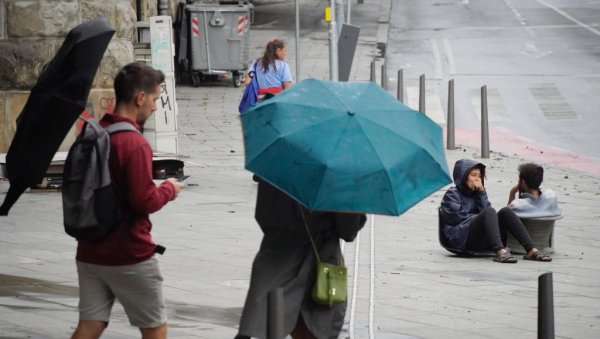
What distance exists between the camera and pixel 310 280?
6.42m

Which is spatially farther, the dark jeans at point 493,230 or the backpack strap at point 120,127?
the dark jeans at point 493,230

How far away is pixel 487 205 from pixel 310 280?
17.6ft

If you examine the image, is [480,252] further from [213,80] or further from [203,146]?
[213,80]

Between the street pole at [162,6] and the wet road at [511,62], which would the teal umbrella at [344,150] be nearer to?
the wet road at [511,62]

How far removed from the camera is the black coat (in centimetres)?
639

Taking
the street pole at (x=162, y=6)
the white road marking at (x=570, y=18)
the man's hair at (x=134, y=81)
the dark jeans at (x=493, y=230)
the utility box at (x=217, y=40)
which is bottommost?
the white road marking at (x=570, y=18)

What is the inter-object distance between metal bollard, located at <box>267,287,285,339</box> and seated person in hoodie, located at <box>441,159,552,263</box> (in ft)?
20.8

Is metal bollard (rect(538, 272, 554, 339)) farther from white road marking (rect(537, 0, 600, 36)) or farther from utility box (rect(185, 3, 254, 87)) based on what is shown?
white road marking (rect(537, 0, 600, 36))

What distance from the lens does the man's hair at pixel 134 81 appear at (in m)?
6.06

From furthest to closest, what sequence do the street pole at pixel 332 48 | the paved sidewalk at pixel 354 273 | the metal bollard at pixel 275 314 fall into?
the street pole at pixel 332 48
the paved sidewalk at pixel 354 273
the metal bollard at pixel 275 314

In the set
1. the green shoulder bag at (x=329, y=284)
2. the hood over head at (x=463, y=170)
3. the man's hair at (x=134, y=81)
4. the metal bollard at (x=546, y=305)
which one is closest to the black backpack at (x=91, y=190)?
the man's hair at (x=134, y=81)

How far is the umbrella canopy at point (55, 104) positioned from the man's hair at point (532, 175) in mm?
6009

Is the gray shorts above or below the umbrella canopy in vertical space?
below

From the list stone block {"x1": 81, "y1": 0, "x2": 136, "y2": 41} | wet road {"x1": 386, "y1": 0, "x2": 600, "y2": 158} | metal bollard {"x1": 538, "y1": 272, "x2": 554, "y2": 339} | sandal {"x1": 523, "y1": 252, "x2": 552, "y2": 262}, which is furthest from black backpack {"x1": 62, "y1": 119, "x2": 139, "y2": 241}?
wet road {"x1": 386, "y1": 0, "x2": 600, "y2": 158}
